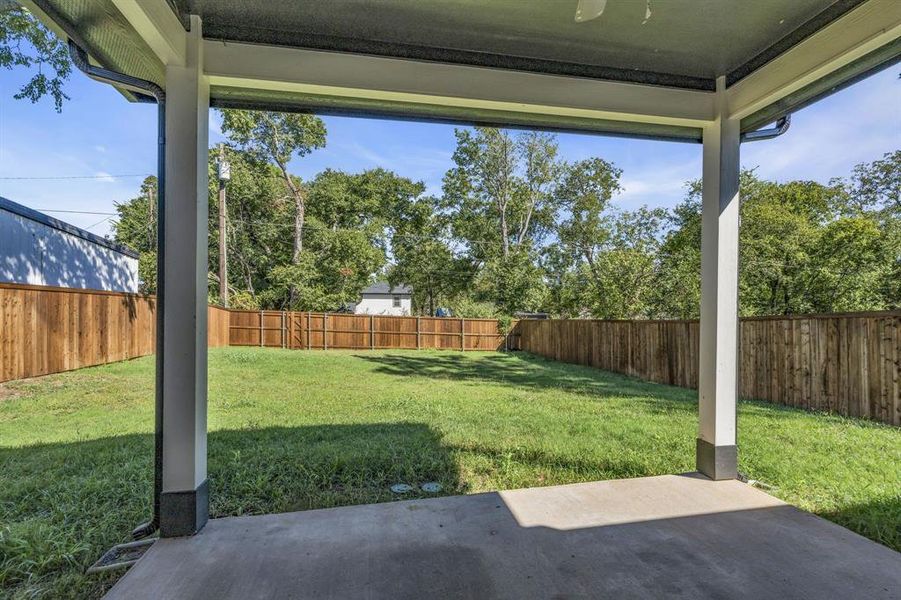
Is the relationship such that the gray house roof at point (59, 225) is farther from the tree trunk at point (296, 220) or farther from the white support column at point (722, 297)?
the tree trunk at point (296, 220)

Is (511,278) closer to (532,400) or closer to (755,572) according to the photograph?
(532,400)

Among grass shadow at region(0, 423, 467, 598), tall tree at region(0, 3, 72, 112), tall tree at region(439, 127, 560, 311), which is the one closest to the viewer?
grass shadow at region(0, 423, 467, 598)

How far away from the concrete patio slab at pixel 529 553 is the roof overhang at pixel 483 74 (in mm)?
A: 2286

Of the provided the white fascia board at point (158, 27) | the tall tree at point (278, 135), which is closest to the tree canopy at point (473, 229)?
the tall tree at point (278, 135)

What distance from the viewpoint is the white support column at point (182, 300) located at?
2.05m

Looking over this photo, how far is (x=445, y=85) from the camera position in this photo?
2430 millimetres

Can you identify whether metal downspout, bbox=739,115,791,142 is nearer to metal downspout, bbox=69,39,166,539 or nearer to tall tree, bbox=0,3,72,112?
metal downspout, bbox=69,39,166,539

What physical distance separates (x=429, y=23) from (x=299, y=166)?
53.7 ft

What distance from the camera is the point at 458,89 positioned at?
2445 mm

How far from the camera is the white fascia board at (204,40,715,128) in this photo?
2225 millimetres

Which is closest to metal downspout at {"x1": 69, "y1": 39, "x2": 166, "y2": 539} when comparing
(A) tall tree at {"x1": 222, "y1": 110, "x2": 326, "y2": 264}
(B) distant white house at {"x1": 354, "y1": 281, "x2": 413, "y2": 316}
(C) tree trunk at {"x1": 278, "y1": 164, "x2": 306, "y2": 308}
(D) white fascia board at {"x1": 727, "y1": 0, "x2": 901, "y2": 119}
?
(D) white fascia board at {"x1": 727, "y1": 0, "x2": 901, "y2": 119}

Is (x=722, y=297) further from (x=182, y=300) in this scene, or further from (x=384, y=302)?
(x=384, y=302)

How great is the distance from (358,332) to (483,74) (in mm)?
12504

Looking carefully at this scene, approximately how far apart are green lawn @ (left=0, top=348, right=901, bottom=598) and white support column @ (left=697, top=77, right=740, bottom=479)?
16.7 inches
